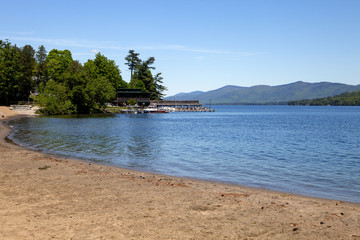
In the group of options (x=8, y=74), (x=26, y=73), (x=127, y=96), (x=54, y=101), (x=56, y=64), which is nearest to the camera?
(x=54, y=101)

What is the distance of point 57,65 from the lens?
96.6 meters

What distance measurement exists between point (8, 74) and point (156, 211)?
89.2 m

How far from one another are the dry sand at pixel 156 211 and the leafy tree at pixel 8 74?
81190 mm

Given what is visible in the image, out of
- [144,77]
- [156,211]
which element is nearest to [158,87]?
[144,77]

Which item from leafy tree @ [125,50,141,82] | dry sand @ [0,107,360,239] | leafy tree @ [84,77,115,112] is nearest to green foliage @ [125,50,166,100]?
leafy tree @ [125,50,141,82]

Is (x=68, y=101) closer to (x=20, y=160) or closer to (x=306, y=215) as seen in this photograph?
(x=20, y=160)

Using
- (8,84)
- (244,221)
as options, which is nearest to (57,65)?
(8,84)

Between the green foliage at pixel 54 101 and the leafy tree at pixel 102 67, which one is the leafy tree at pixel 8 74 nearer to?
the green foliage at pixel 54 101

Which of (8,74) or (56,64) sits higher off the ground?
(56,64)

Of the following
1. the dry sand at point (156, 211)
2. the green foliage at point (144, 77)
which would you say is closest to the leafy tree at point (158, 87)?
the green foliage at point (144, 77)

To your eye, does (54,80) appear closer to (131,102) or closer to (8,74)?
(8,74)

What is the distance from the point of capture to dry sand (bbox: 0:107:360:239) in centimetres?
742

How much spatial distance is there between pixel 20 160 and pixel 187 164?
33.6 ft

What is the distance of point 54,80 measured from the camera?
93.6m
